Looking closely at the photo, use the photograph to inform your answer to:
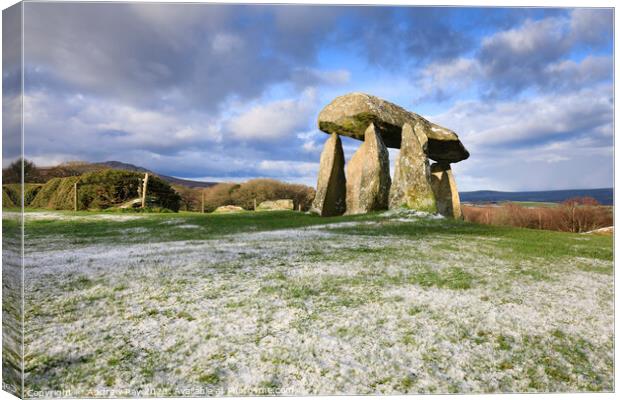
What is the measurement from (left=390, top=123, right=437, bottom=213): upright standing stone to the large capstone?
0.82m

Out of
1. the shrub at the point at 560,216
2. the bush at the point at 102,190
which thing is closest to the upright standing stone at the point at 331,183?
the shrub at the point at 560,216

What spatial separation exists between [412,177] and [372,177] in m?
1.63

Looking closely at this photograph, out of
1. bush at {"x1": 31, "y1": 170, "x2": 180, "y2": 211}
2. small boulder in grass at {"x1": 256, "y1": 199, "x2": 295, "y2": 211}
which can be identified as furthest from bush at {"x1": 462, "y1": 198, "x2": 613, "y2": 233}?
bush at {"x1": 31, "y1": 170, "x2": 180, "y2": 211}

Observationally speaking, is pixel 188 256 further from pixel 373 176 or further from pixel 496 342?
pixel 373 176

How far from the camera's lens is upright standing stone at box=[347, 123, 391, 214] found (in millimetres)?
15188

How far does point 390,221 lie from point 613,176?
7612mm

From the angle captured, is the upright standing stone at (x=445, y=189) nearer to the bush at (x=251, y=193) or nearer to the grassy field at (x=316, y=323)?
the bush at (x=251, y=193)

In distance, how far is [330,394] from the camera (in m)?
3.14

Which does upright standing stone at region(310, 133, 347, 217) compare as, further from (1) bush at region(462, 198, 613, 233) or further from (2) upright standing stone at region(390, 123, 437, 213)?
(1) bush at region(462, 198, 613, 233)

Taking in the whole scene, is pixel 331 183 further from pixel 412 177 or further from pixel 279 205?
pixel 279 205

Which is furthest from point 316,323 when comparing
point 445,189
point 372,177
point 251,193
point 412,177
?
point 251,193

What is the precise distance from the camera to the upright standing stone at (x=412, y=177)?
13891mm

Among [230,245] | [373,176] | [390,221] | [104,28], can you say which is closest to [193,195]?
[373,176]

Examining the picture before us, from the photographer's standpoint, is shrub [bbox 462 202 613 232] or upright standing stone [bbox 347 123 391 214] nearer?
shrub [bbox 462 202 613 232]
